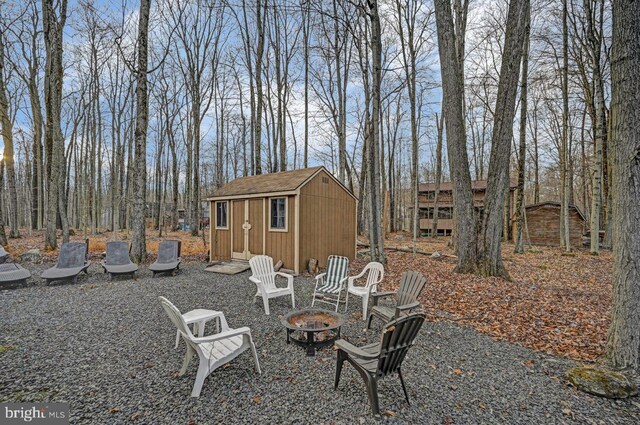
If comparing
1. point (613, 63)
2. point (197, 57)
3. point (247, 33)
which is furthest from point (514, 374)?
point (197, 57)

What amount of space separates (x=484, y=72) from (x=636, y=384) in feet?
46.5

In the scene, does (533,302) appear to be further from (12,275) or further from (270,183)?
(12,275)

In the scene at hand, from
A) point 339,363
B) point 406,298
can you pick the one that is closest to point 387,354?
point 339,363

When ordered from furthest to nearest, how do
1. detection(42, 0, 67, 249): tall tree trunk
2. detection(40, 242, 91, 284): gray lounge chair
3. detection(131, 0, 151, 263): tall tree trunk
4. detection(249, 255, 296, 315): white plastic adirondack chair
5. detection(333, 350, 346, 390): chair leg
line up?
1. detection(42, 0, 67, 249): tall tree trunk
2. detection(131, 0, 151, 263): tall tree trunk
3. detection(40, 242, 91, 284): gray lounge chair
4. detection(249, 255, 296, 315): white plastic adirondack chair
5. detection(333, 350, 346, 390): chair leg

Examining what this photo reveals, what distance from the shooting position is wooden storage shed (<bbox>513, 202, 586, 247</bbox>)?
46.4 ft

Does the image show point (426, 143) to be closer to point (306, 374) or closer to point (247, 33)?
point (247, 33)

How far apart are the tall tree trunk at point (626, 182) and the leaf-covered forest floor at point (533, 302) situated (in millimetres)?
588

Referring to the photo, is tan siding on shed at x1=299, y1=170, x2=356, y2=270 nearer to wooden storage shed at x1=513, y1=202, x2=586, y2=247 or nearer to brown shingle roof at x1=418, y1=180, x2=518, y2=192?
wooden storage shed at x1=513, y1=202, x2=586, y2=247

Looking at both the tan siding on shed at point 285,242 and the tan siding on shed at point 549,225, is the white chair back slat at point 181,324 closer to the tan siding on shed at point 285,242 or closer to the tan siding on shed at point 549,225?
the tan siding on shed at point 285,242

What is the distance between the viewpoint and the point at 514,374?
300 cm

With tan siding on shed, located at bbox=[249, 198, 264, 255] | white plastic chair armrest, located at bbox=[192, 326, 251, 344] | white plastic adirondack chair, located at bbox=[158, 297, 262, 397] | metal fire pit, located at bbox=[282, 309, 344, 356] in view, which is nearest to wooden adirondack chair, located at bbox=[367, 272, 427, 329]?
metal fire pit, located at bbox=[282, 309, 344, 356]

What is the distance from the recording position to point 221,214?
9.88 metres

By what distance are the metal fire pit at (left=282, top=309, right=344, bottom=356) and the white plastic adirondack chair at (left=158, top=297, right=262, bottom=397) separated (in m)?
0.64

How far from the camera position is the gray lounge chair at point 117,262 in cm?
694
